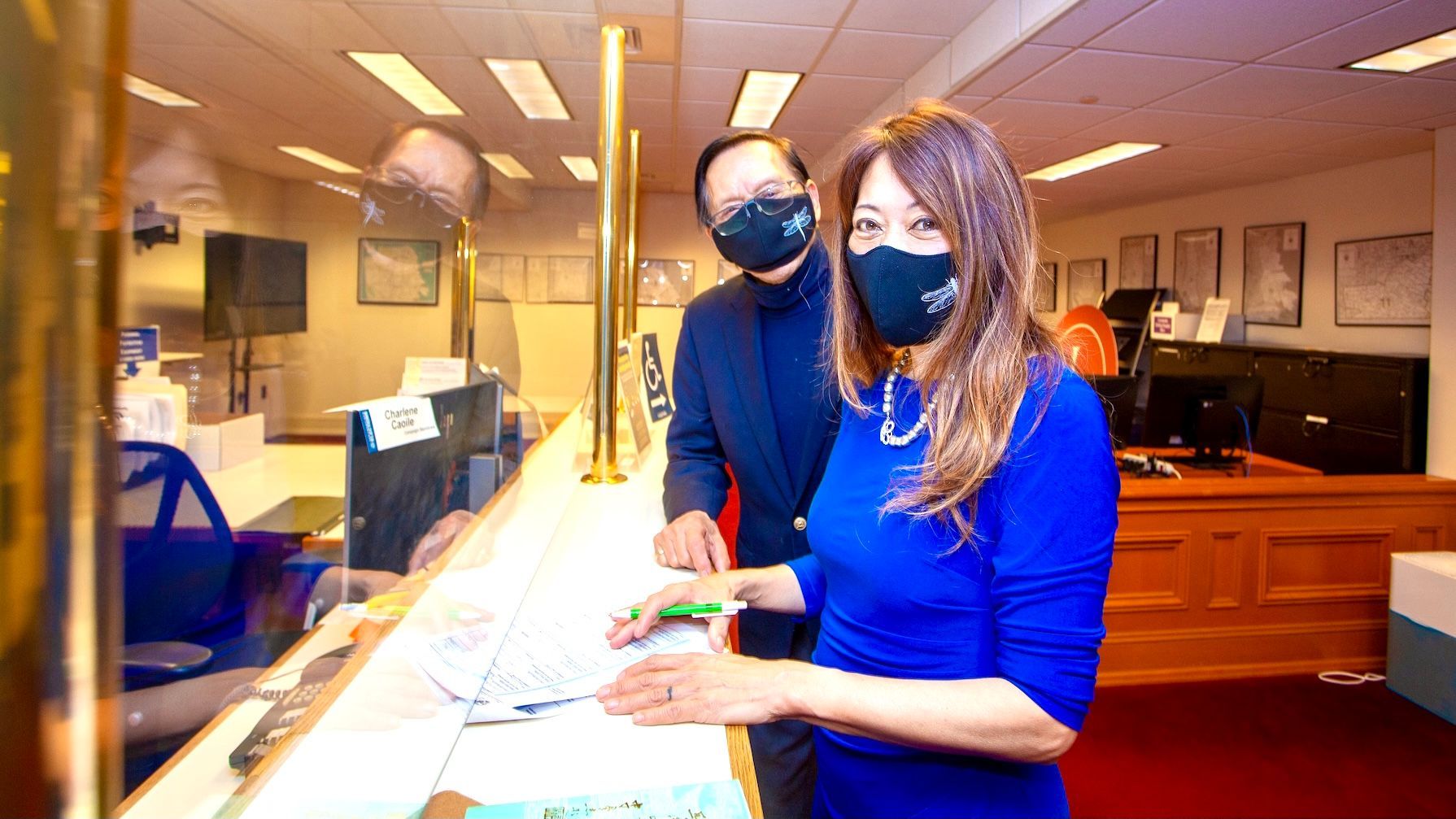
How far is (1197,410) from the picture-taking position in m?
4.46

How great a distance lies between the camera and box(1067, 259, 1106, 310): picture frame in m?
11.2

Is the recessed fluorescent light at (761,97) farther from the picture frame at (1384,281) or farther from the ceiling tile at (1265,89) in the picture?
the picture frame at (1384,281)

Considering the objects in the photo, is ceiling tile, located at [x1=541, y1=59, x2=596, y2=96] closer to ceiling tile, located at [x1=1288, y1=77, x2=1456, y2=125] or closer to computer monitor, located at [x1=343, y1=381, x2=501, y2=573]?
computer monitor, located at [x1=343, y1=381, x2=501, y2=573]

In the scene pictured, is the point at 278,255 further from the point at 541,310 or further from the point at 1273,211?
the point at 1273,211

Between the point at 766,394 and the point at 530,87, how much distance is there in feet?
2.63

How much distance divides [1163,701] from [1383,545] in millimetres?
1499

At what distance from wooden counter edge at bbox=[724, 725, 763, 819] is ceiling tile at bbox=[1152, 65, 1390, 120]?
5.00 meters

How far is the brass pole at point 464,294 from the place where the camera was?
1.38 m

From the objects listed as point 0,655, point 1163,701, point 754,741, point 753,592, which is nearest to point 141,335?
point 0,655

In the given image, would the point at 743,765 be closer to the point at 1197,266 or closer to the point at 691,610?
the point at 691,610

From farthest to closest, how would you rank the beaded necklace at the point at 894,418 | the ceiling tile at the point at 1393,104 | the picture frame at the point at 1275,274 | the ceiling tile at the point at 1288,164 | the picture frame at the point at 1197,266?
the picture frame at the point at 1197,266
the picture frame at the point at 1275,274
the ceiling tile at the point at 1288,164
the ceiling tile at the point at 1393,104
the beaded necklace at the point at 894,418

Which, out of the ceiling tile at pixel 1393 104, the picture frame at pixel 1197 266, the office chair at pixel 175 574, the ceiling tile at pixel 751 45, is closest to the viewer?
the office chair at pixel 175 574

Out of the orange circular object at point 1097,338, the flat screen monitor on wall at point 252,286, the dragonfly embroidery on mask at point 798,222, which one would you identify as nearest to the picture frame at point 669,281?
the orange circular object at point 1097,338

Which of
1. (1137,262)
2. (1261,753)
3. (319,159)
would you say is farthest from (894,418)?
(1137,262)
